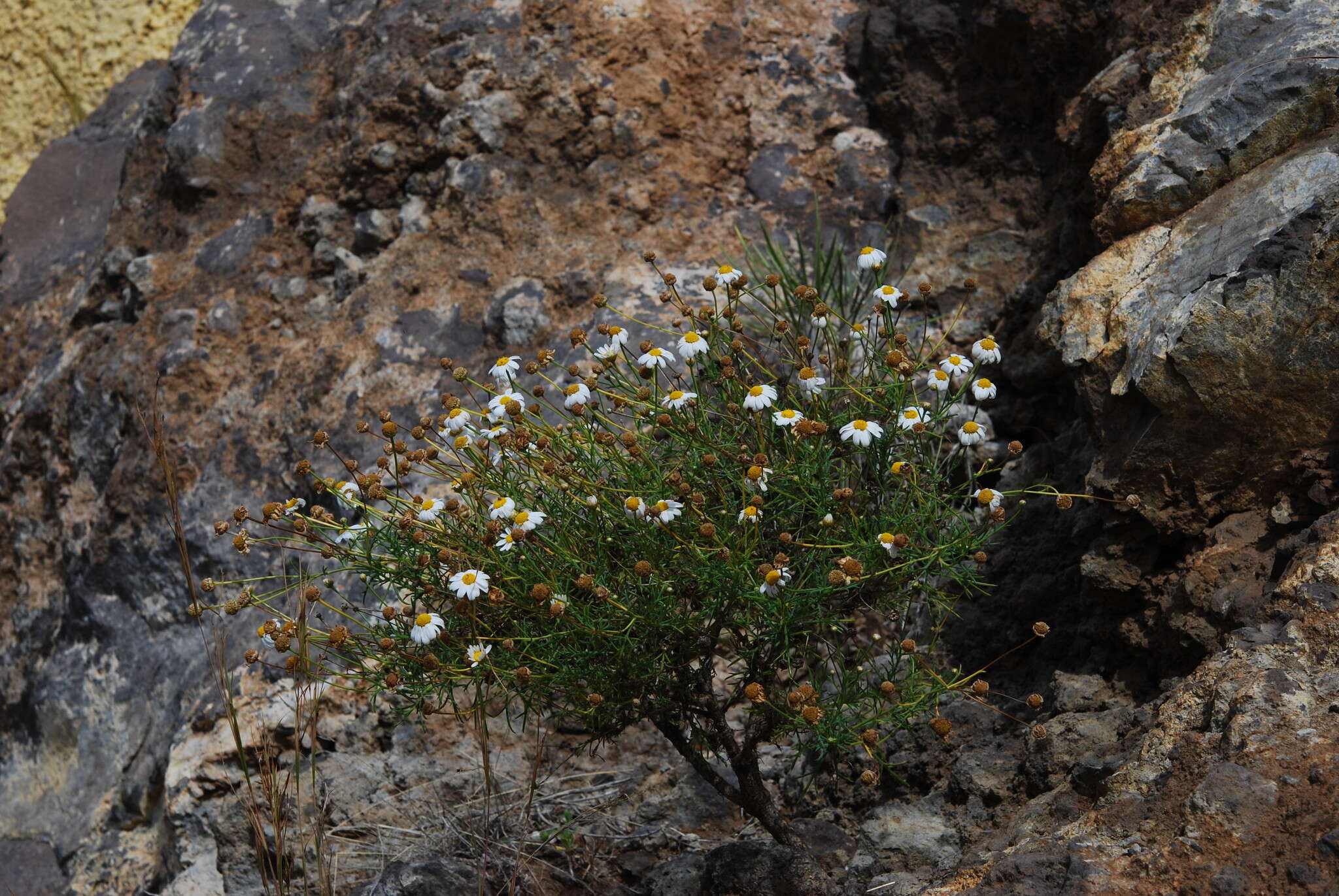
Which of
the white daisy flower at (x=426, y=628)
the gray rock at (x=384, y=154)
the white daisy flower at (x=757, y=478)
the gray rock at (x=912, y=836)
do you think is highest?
the gray rock at (x=384, y=154)

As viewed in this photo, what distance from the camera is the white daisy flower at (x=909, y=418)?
2.56m

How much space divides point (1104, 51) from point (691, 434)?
2271mm

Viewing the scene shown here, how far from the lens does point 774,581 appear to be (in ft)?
7.66

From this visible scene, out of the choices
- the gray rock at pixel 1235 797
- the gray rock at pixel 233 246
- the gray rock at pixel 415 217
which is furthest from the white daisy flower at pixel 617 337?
the gray rock at pixel 233 246

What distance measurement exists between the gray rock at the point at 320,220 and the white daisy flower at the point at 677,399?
239cm

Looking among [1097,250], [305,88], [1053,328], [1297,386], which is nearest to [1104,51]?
[1097,250]

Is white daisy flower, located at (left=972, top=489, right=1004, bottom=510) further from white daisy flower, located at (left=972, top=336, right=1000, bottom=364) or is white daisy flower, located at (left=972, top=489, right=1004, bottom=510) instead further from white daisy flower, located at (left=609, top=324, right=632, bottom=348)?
white daisy flower, located at (left=609, top=324, right=632, bottom=348)

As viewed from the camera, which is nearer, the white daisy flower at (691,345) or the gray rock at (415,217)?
the white daisy flower at (691,345)

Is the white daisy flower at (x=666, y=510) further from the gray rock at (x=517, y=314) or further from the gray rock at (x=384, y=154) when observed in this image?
the gray rock at (x=384, y=154)

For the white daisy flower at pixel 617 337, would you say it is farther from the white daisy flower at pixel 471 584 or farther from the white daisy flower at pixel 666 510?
the white daisy flower at pixel 471 584

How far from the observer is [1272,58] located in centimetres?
299

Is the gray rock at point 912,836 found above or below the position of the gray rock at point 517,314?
below

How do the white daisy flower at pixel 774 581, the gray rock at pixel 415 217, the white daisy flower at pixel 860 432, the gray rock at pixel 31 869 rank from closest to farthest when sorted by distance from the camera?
the white daisy flower at pixel 774 581
the white daisy flower at pixel 860 432
the gray rock at pixel 31 869
the gray rock at pixel 415 217

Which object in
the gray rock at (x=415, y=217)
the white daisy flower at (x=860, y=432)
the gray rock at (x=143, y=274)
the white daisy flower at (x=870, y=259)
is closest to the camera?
the white daisy flower at (x=860, y=432)
